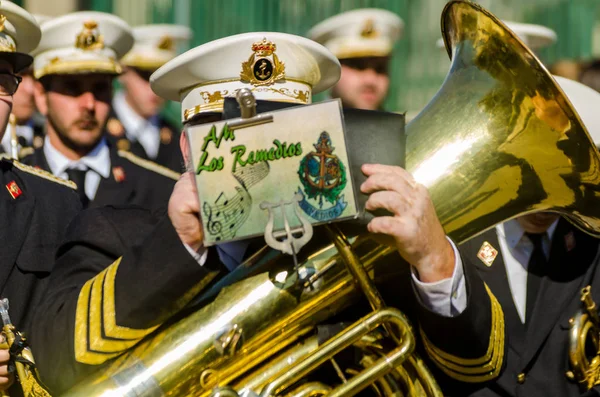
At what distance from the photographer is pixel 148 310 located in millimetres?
2650

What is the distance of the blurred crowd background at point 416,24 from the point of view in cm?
853

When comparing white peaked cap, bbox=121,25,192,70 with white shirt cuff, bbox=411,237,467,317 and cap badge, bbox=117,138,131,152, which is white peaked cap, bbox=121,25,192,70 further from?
white shirt cuff, bbox=411,237,467,317

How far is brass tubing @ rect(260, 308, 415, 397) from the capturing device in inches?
103

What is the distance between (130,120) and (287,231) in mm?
6577

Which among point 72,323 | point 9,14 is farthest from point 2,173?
point 72,323

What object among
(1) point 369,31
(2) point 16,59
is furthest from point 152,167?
(2) point 16,59

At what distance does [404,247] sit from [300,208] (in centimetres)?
26

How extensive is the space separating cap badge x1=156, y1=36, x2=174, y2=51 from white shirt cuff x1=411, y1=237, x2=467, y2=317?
646 cm

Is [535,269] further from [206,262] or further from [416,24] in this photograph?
[416,24]

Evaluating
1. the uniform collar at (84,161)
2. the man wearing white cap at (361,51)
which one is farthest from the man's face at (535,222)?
the man wearing white cap at (361,51)

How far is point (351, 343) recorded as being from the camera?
2.63m

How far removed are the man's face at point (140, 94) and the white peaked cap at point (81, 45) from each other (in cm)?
232

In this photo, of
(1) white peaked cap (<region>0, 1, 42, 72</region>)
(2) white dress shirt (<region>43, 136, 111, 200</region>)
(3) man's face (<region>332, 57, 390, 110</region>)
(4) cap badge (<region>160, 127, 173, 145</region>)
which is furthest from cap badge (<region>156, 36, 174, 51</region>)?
(1) white peaked cap (<region>0, 1, 42, 72</region>)

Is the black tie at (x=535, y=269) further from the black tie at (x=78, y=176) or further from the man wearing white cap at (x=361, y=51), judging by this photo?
the man wearing white cap at (x=361, y=51)
